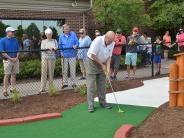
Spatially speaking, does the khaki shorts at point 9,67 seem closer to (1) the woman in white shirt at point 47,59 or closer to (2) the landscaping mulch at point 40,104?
(1) the woman in white shirt at point 47,59

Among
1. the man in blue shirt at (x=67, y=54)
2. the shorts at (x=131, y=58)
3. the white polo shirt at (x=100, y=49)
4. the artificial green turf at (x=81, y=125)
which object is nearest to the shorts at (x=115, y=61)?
the shorts at (x=131, y=58)

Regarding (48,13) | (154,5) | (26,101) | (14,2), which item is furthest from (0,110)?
(154,5)

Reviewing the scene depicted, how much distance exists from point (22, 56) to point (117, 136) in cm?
752

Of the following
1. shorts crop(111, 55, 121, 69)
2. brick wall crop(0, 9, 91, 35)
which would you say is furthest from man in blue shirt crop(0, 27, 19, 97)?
brick wall crop(0, 9, 91, 35)

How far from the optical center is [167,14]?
24094 millimetres

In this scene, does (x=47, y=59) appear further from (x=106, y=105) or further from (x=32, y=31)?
(x=32, y=31)

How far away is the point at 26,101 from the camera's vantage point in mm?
9906

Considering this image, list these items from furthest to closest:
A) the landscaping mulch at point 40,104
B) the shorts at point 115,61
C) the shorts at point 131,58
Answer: the shorts at point 131,58 < the shorts at point 115,61 < the landscaping mulch at point 40,104

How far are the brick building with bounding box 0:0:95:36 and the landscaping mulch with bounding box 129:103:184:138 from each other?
9727 mm

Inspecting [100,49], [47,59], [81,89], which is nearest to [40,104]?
[81,89]

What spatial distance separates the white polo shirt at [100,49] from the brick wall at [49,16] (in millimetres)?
8879

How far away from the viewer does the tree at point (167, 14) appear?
23.9 meters

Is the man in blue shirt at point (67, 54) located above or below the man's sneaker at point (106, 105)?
above

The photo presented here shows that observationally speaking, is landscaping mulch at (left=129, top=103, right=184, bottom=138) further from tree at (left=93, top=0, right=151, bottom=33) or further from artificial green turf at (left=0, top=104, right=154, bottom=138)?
tree at (left=93, top=0, right=151, bottom=33)
